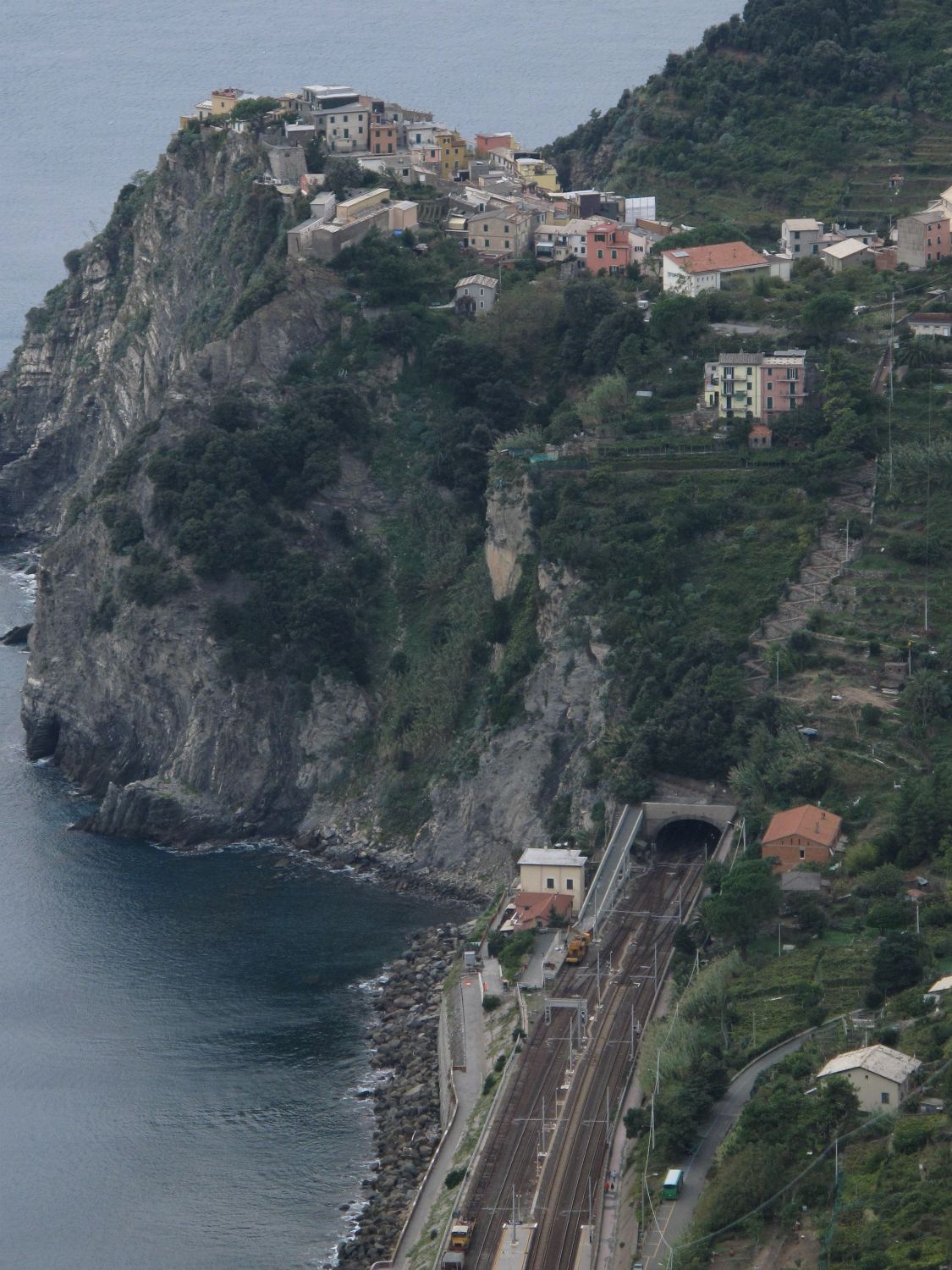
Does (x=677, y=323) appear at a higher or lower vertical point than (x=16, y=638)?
higher

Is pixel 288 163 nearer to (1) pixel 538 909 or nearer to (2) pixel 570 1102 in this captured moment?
(1) pixel 538 909

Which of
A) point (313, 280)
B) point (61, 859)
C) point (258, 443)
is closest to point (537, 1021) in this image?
point (61, 859)

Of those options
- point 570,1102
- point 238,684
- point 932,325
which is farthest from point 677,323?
point 570,1102

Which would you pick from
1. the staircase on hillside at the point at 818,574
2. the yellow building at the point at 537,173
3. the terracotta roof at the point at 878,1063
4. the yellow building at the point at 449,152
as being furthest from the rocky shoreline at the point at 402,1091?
the yellow building at the point at 537,173

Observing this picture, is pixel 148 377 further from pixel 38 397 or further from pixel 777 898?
pixel 777 898

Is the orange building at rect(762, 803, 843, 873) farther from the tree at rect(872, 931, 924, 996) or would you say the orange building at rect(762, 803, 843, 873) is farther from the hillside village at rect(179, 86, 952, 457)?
the hillside village at rect(179, 86, 952, 457)
